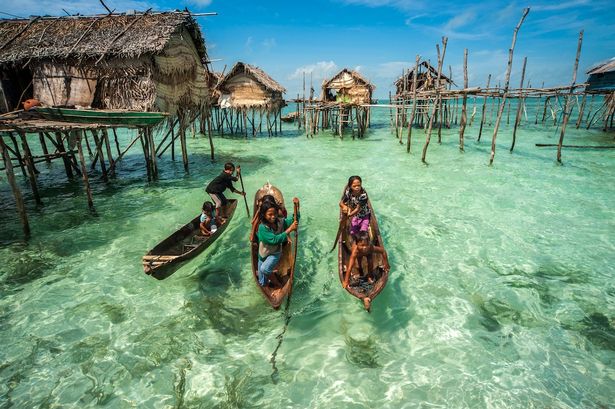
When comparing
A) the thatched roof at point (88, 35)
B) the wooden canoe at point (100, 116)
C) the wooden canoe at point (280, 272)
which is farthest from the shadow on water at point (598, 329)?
the thatched roof at point (88, 35)

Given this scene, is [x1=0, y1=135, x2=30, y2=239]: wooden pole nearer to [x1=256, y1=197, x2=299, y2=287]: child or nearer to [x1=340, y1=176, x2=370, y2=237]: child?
[x1=256, y1=197, x2=299, y2=287]: child

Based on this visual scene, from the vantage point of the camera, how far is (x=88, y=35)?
35.7ft

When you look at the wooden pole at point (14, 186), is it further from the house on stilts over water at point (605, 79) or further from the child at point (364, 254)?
the house on stilts over water at point (605, 79)

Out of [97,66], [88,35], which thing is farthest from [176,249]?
[88,35]

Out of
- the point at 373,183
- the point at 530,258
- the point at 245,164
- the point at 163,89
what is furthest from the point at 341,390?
the point at 245,164

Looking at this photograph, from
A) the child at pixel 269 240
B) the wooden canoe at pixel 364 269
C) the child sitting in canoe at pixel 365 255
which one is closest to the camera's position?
the wooden canoe at pixel 364 269

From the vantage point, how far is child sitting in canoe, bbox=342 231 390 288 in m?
5.37

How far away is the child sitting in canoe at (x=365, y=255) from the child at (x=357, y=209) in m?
0.15

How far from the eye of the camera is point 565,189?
11430 millimetres

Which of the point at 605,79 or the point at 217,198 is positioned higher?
the point at 605,79

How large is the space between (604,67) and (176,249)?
93.3 ft

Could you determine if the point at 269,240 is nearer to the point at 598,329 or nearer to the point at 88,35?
Answer: the point at 598,329

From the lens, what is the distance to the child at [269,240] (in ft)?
16.1

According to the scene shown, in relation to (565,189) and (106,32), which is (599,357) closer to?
(565,189)
